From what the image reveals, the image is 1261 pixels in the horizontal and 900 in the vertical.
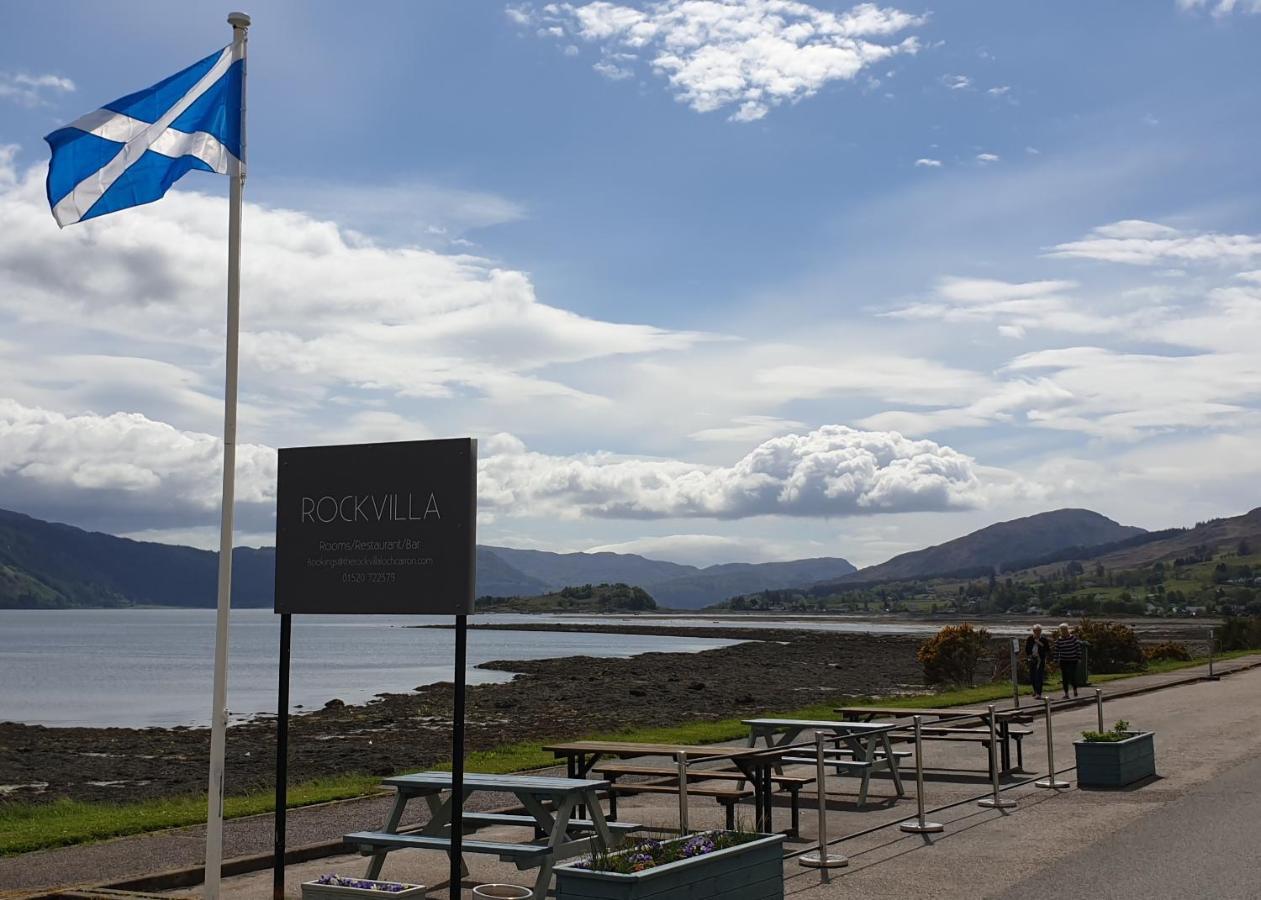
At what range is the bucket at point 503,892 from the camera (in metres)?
8.23

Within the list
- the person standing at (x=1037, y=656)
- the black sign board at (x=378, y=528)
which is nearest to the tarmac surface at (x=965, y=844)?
the black sign board at (x=378, y=528)

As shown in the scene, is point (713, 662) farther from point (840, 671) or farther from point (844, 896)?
point (844, 896)

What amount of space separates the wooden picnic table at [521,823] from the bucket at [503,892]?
23 cm

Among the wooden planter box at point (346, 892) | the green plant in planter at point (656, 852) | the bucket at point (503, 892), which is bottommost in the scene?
the bucket at point (503, 892)

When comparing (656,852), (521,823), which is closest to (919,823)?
(521,823)

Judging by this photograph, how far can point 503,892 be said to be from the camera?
8.40 meters

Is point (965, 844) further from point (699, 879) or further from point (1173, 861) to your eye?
point (699, 879)

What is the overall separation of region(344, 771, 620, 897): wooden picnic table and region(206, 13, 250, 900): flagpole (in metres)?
0.98

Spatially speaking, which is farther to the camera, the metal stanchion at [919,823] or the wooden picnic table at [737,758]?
the metal stanchion at [919,823]

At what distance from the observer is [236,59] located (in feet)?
28.1

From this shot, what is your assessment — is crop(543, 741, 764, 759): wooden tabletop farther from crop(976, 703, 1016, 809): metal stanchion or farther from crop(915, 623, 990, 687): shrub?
crop(915, 623, 990, 687): shrub

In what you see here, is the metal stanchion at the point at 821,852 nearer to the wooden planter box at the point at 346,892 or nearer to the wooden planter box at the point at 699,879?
the wooden planter box at the point at 699,879

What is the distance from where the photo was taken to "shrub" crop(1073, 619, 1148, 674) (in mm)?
40312

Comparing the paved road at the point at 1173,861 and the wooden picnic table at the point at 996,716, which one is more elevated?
the wooden picnic table at the point at 996,716
